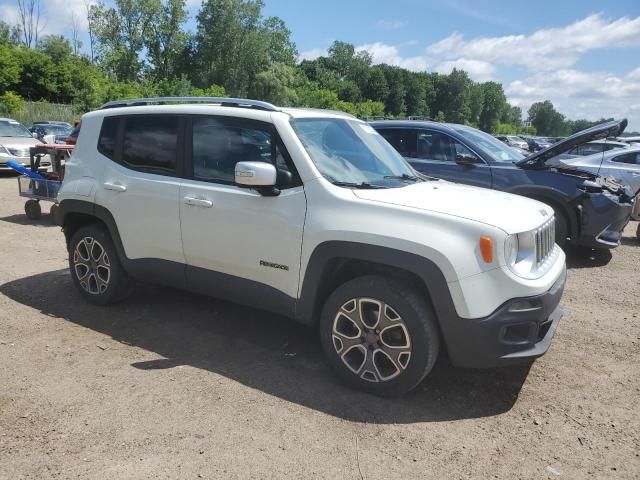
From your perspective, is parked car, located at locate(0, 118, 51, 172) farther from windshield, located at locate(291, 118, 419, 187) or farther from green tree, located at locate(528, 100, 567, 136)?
green tree, located at locate(528, 100, 567, 136)

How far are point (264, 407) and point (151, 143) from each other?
2.47m

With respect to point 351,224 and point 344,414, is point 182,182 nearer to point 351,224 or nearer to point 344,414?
point 351,224

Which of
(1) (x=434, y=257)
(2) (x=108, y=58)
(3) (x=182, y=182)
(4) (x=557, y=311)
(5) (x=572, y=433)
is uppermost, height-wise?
(2) (x=108, y=58)

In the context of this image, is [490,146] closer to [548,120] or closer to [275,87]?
[275,87]

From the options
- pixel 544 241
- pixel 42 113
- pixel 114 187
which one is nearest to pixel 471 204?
pixel 544 241

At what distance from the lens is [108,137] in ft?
15.5

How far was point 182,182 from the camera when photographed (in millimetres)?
4184

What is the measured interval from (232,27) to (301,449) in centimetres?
7421

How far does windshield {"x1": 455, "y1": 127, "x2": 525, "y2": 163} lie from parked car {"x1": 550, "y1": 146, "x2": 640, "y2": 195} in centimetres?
391

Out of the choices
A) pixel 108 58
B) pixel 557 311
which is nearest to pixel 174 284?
pixel 557 311

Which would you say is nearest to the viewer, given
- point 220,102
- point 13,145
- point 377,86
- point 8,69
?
point 220,102

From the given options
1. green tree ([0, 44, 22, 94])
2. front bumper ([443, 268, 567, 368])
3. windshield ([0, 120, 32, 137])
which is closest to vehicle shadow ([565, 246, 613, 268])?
front bumper ([443, 268, 567, 368])

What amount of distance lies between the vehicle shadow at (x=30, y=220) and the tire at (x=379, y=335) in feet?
23.9

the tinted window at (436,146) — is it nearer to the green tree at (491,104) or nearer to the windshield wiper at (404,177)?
the windshield wiper at (404,177)
